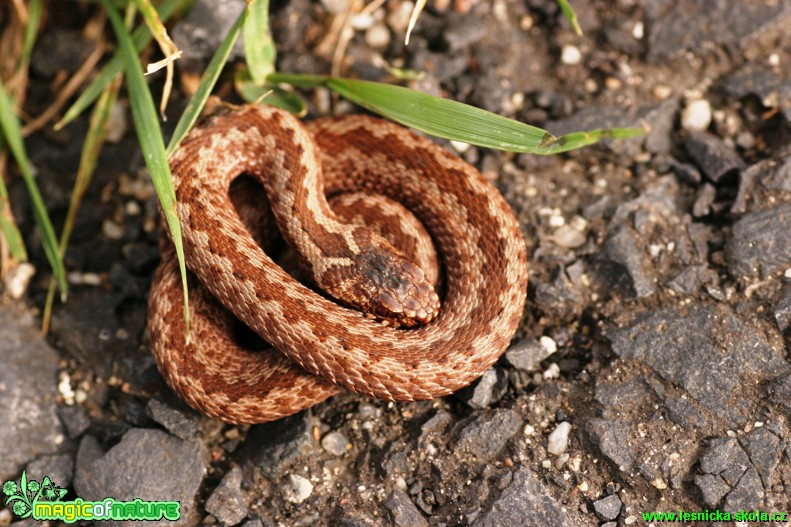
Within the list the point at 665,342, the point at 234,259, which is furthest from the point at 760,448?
the point at 234,259

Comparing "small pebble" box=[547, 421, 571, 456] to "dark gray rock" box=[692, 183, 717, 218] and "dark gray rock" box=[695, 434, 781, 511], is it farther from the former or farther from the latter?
"dark gray rock" box=[692, 183, 717, 218]

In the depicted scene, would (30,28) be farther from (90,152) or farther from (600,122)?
(600,122)

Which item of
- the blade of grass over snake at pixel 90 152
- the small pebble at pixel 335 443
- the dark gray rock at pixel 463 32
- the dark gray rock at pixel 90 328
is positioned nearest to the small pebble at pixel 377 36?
the dark gray rock at pixel 463 32

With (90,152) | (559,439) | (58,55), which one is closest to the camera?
(559,439)

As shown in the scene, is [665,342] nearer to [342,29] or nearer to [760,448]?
[760,448]

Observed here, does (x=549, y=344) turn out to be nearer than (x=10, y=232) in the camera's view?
Yes

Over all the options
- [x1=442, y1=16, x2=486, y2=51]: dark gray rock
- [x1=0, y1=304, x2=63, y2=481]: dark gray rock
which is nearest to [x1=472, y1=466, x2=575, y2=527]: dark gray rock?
[x1=0, y1=304, x2=63, y2=481]: dark gray rock

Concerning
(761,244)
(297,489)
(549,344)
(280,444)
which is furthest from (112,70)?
(761,244)
